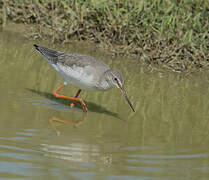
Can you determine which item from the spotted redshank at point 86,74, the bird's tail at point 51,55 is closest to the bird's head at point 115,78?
the spotted redshank at point 86,74

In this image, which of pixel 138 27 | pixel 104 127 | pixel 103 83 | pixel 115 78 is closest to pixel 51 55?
pixel 103 83

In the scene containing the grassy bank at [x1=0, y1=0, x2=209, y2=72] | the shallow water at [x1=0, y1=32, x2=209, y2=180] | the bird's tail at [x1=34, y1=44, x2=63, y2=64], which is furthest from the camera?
the grassy bank at [x1=0, y1=0, x2=209, y2=72]

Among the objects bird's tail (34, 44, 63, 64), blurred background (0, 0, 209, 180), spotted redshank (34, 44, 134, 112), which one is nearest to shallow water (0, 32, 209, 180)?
blurred background (0, 0, 209, 180)

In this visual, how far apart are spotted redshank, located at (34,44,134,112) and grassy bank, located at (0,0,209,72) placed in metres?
2.77

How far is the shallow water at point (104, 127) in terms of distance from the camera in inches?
210

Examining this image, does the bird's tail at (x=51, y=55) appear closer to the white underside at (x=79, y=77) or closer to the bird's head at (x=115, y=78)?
the white underside at (x=79, y=77)

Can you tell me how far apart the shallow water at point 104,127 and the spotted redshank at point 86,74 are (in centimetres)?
40

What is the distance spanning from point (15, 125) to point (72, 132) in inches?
30.3

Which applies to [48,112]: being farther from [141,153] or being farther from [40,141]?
[141,153]

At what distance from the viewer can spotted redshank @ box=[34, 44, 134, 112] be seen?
7301mm

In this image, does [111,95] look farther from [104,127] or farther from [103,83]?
[104,127]

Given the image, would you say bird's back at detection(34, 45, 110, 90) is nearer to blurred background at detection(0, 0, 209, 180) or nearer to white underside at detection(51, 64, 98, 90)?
white underside at detection(51, 64, 98, 90)

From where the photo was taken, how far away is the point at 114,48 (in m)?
10.7

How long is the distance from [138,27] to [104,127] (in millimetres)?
4570
